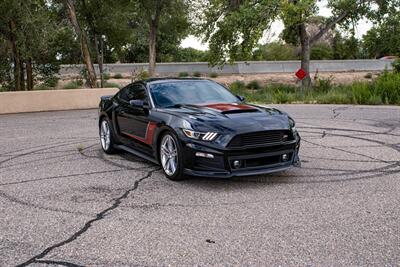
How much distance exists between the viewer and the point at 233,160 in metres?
6.26

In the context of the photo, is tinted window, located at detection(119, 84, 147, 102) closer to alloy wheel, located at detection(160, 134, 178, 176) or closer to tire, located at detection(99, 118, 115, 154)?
tire, located at detection(99, 118, 115, 154)

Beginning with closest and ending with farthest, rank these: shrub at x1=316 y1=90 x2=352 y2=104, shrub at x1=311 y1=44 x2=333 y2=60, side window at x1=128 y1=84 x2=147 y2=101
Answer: side window at x1=128 y1=84 x2=147 y2=101 < shrub at x1=316 y1=90 x2=352 y2=104 < shrub at x1=311 y1=44 x2=333 y2=60

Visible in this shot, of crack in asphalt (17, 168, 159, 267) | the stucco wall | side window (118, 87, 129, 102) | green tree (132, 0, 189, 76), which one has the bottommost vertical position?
crack in asphalt (17, 168, 159, 267)

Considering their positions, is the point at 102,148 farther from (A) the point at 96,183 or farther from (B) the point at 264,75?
(B) the point at 264,75

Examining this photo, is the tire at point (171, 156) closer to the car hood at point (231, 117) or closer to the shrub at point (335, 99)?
the car hood at point (231, 117)

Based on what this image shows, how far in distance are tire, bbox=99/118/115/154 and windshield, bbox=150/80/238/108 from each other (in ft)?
4.61

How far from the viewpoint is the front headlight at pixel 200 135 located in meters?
6.35

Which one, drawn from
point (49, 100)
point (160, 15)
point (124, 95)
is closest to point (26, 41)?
point (49, 100)

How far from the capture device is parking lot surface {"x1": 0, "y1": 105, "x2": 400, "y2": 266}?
425 centimetres

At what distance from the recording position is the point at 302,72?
1136 inches

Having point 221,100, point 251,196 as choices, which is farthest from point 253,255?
point 221,100

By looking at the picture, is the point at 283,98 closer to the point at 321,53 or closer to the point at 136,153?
the point at 136,153

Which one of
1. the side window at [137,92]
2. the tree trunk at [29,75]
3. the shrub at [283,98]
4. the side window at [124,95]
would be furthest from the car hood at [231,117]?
the tree trunk at [29,75]

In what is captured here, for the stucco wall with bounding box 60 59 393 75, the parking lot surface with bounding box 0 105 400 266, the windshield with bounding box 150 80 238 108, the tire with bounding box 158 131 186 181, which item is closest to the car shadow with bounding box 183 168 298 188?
the parking lot surface with bounding box 0 105 400 266
